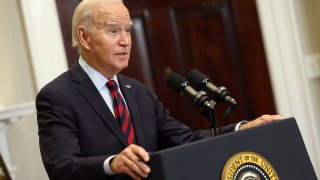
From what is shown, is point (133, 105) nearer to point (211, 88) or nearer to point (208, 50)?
point (211, 88)

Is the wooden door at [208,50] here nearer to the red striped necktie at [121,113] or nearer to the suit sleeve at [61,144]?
the red striped necktie at [121,113]

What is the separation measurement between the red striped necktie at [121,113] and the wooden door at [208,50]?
1.95 meters

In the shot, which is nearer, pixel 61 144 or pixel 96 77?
pixel 61 144

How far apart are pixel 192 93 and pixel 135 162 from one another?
0.38 meters

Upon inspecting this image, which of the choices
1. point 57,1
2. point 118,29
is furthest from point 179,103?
point 118,29

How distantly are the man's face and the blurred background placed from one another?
135 centimetres

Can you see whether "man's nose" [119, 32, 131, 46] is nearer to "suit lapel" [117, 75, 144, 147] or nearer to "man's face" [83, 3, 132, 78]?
"man's face" [83, 3, 132, 78]

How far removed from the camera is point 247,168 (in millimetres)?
1579

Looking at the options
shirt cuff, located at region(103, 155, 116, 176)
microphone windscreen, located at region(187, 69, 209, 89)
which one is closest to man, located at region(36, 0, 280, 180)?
shirt cuff, located at region(103, 155, 116, 176)

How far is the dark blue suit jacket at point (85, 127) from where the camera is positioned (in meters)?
1.78

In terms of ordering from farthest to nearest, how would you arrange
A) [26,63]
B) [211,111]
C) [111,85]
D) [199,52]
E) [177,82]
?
[199,52] < [26,63] < [111,85] < [177,82] < [211,111]

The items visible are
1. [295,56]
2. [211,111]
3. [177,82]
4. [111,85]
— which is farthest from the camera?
[295,56]

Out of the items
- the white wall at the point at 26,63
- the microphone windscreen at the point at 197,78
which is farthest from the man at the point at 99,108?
the white wall at the point at 26,63

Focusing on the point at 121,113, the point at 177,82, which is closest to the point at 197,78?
the point at 177,82
